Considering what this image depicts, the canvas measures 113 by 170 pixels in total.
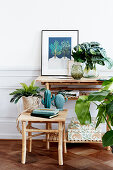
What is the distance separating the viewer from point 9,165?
2938 mm

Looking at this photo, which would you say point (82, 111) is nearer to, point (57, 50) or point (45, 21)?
point (57, 50)

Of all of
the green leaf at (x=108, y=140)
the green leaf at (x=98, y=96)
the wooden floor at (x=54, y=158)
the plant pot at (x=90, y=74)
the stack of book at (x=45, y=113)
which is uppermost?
the plant pot at (x=90, y=74)

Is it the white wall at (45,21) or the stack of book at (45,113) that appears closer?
the stack of book at (45,113)

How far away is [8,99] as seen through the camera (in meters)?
3.89

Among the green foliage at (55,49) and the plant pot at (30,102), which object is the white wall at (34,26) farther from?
the plant pot at (30,102)

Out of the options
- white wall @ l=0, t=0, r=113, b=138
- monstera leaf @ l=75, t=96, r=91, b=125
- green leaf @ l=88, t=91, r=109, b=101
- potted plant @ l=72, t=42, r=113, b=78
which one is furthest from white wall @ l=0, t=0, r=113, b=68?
green leaf @ l=88, t=91, r=109, b=101

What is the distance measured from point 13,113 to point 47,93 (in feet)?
3.26

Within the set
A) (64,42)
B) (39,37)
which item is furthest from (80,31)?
(39,37)

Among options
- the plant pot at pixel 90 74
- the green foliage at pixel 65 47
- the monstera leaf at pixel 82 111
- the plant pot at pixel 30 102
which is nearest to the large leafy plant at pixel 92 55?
the plant pot at pixel 90 74

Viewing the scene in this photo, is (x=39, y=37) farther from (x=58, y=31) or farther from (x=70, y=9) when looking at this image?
(x=70, y=9)

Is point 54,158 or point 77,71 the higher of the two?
point 77,71

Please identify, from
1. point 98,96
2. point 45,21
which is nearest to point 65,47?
point 45,21

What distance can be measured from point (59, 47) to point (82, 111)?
139 cm

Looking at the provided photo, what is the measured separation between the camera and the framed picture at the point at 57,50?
3711 mm
